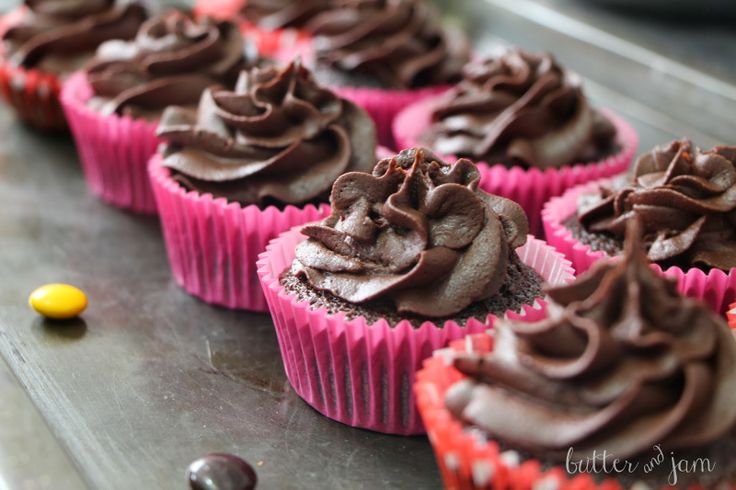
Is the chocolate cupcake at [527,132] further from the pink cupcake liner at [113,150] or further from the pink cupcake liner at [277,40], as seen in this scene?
the pink cupcake liner at [277,40]

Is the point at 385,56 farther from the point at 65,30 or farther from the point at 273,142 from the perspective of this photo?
the point at 65,30

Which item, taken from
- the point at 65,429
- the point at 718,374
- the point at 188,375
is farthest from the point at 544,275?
the point at 65,429

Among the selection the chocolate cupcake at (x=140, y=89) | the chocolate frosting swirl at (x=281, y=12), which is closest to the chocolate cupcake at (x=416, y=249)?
the chocolate cupcake at (x=140, y=89)

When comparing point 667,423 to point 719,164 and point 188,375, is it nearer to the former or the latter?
point 719,164

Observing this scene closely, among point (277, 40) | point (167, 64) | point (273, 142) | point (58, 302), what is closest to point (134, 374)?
point (58, 302)

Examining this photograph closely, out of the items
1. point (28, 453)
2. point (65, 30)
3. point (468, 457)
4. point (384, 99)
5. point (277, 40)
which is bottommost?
point (277, 40)
